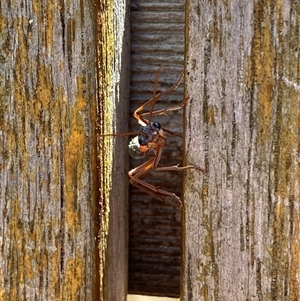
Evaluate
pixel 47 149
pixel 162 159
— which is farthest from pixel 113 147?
pixel 162 159

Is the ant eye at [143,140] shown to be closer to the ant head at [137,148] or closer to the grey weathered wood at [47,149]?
the ant head at [137,148]

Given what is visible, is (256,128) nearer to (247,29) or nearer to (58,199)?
(247,29)

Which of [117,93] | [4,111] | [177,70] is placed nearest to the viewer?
[4,111]

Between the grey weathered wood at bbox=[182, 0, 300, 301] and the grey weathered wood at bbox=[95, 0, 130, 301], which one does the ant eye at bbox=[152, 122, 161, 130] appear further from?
the grey weathered wood at bbox=[182, 0, 300, 301]

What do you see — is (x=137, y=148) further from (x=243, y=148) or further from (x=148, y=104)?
(x=243, y=148)

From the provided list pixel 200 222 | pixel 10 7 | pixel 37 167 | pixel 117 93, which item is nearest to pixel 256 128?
pixel 200 222

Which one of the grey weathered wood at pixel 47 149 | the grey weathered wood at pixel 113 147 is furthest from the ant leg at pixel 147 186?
the grey weathered wood at pixel 47 149
